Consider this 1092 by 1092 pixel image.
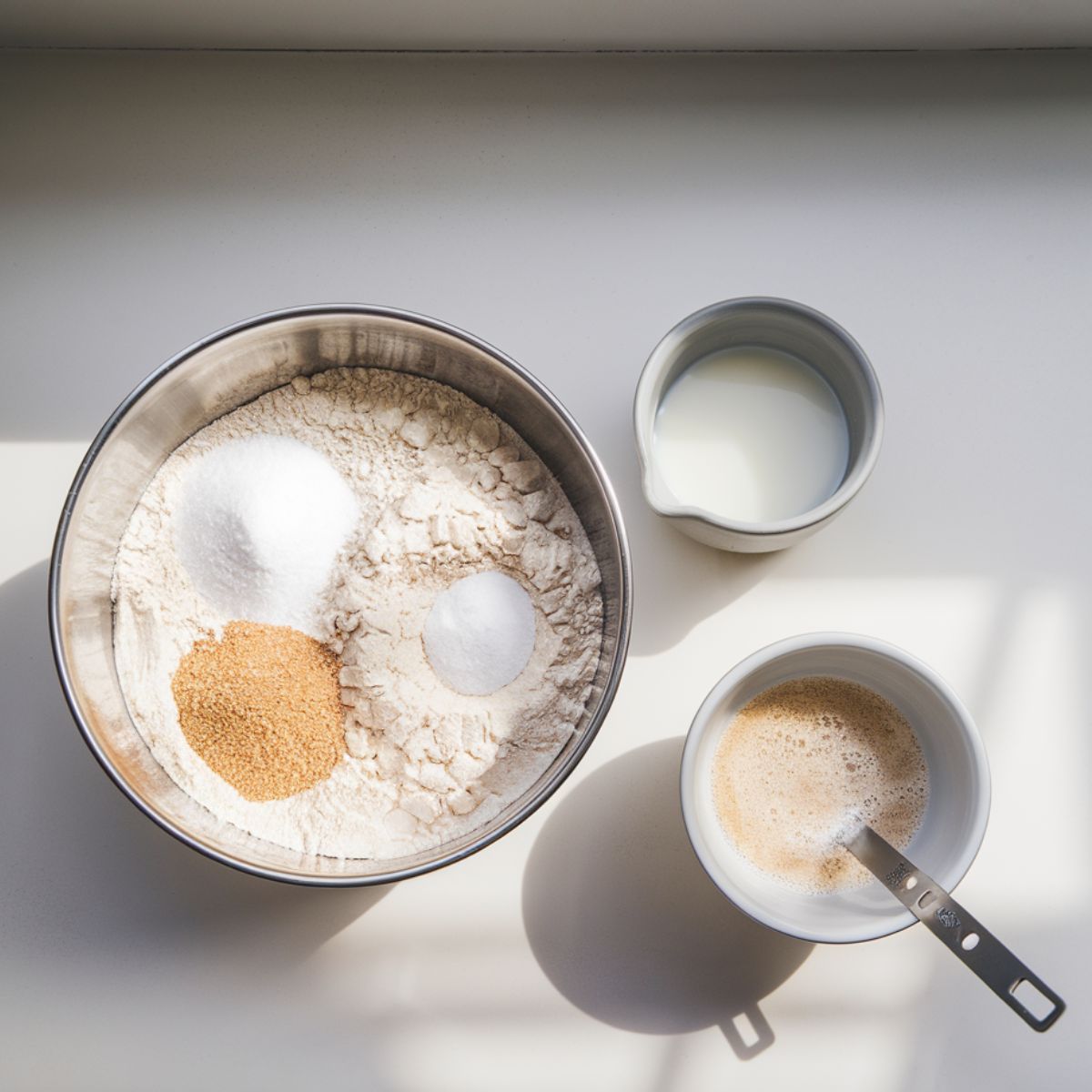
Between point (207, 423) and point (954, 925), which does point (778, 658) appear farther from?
point (207, 423)

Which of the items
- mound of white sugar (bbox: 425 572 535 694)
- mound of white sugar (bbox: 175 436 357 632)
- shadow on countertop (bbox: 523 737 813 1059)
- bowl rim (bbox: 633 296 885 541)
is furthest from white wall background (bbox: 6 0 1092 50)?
shadow on countertop (bbox: 523 737 813 1059)

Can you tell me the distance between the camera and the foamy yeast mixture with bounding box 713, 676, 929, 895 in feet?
2.72

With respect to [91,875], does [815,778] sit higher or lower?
higher

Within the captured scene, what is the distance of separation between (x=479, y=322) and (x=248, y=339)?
23 centimetres

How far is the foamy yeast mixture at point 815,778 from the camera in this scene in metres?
0.83

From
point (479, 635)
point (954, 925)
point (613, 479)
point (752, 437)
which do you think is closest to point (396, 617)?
point (479, 635)

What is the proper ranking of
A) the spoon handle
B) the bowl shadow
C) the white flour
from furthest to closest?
the bowl shadow
the white flour
the spoon handle

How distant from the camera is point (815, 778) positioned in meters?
0.84

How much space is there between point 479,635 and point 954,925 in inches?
16.8

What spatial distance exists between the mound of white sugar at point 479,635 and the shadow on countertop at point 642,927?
15cm

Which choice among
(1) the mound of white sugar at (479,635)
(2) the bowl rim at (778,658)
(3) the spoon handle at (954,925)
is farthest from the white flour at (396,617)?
(3) the spoon handle at (954,925)

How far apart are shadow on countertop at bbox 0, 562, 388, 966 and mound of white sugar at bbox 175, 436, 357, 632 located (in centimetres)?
19

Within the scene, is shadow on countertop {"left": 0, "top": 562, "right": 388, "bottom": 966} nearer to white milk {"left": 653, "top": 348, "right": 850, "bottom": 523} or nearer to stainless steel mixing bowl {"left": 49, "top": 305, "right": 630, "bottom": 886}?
stainless steel mixing bowl {"left": 49, "top": 305, "right": 630, "bottom": 886}

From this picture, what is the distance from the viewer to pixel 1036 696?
0.94 m
